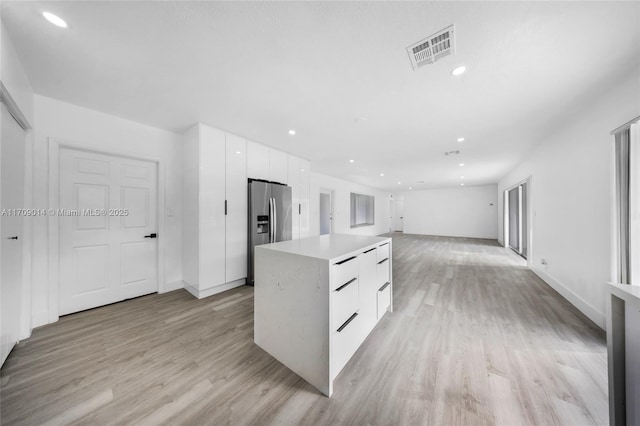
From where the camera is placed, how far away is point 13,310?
70.9 inches

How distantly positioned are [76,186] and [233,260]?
208 cm

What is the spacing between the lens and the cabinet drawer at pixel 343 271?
1.39 metres

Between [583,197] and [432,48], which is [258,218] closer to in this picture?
[432,48]

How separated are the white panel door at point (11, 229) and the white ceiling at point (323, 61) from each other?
673 millimetres

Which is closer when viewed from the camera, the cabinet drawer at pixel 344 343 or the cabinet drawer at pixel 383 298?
the cabinet drawer at pixel 344 343

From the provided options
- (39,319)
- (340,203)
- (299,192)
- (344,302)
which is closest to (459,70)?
(344,302)

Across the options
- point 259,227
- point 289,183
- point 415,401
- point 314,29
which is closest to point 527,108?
point 314,29

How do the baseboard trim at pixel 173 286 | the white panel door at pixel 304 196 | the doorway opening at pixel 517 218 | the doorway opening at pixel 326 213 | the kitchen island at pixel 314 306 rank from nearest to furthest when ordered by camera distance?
the kitchen island at pixel 314 306 < the baseboard trim at pixel 173 286 < the white panel door at pixel 304 196 < the doorway opening at pixel 517 218 < the doorway opening at pixel 326 213

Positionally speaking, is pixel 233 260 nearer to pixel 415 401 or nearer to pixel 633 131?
pixel 415 401

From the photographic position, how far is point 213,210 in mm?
3061

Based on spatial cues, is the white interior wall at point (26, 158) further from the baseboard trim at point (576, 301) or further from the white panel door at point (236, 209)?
the baseboard trim at point (576, 301)

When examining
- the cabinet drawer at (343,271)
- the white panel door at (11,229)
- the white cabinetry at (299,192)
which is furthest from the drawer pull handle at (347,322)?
the white cabinetry at (299,192)

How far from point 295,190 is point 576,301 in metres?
4.60

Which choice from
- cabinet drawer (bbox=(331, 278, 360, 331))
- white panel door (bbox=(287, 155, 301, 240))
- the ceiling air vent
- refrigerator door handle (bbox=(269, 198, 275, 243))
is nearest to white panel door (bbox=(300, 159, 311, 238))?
white panel door (bbox=(287, 155, 301, 240))
